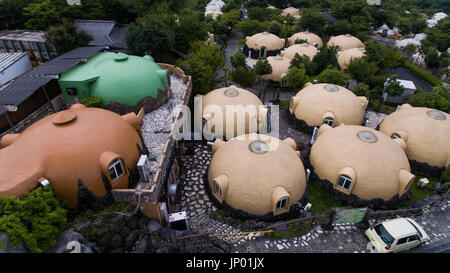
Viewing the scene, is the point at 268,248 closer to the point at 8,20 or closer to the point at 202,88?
the point at 202,88

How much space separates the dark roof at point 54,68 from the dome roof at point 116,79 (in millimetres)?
528

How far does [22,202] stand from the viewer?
39.3ft

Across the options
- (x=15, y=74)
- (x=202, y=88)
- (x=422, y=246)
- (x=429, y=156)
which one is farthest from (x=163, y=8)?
(x=422, y=246)

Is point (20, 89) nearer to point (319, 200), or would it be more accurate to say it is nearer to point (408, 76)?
point (319, 200)

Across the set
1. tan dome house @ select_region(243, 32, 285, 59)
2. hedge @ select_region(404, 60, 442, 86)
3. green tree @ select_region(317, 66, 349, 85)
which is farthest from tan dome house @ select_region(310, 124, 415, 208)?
hedge @ select_region(404, 60, 442, 86)

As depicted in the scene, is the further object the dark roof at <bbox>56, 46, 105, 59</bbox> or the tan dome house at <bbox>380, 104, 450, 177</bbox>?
the dark roof at <bbox>56, 46, 105, 59</bbox>

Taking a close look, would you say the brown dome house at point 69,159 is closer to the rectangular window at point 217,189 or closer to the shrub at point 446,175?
the rectangular window at point 217,189

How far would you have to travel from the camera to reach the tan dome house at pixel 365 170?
63.6 feet

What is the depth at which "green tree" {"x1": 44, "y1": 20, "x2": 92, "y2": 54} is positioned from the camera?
2891cm

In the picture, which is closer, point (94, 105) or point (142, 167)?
point (142, 167)

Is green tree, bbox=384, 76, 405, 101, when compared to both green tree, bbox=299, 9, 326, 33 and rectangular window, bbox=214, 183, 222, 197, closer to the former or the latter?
rectangular window, bbox=214, 183, 222, 197

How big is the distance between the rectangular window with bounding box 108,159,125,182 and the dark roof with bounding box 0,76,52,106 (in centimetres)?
857

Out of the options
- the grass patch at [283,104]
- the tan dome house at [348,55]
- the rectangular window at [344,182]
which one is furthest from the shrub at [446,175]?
the tan dome house at [348,55]

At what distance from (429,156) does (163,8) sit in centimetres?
4050
